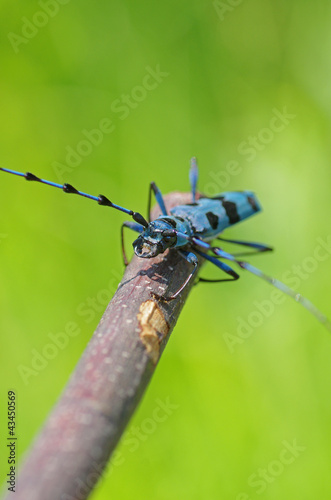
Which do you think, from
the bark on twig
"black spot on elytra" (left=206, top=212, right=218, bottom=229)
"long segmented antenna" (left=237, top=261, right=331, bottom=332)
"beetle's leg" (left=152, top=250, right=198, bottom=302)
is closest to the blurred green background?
"black spot on elytra" (left=206, top=212, right=218, bottom=229)

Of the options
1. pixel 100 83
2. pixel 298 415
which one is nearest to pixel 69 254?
pixel 100 83

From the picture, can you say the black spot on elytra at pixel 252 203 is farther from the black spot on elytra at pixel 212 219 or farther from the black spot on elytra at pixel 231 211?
the black spot on elytra at pixel 212 219

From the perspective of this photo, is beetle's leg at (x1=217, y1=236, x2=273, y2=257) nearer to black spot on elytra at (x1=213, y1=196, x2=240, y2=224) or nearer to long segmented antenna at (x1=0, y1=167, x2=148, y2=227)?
black spot on elytra at (x1=213, y1=196, x2=240, y2=224)

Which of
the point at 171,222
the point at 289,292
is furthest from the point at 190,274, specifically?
the point at 171,222

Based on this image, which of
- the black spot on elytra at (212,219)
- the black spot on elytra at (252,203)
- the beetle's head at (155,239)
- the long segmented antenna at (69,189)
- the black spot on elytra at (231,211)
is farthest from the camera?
the black spot on elytra at (252,203)

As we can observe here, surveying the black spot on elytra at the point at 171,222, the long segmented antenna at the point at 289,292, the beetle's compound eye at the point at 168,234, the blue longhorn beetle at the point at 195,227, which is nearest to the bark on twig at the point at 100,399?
the blue longhorn beetle at the point at 195,227

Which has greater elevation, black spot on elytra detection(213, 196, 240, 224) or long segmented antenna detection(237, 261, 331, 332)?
black spot on elytra detection(213, 196, 240, 224)
